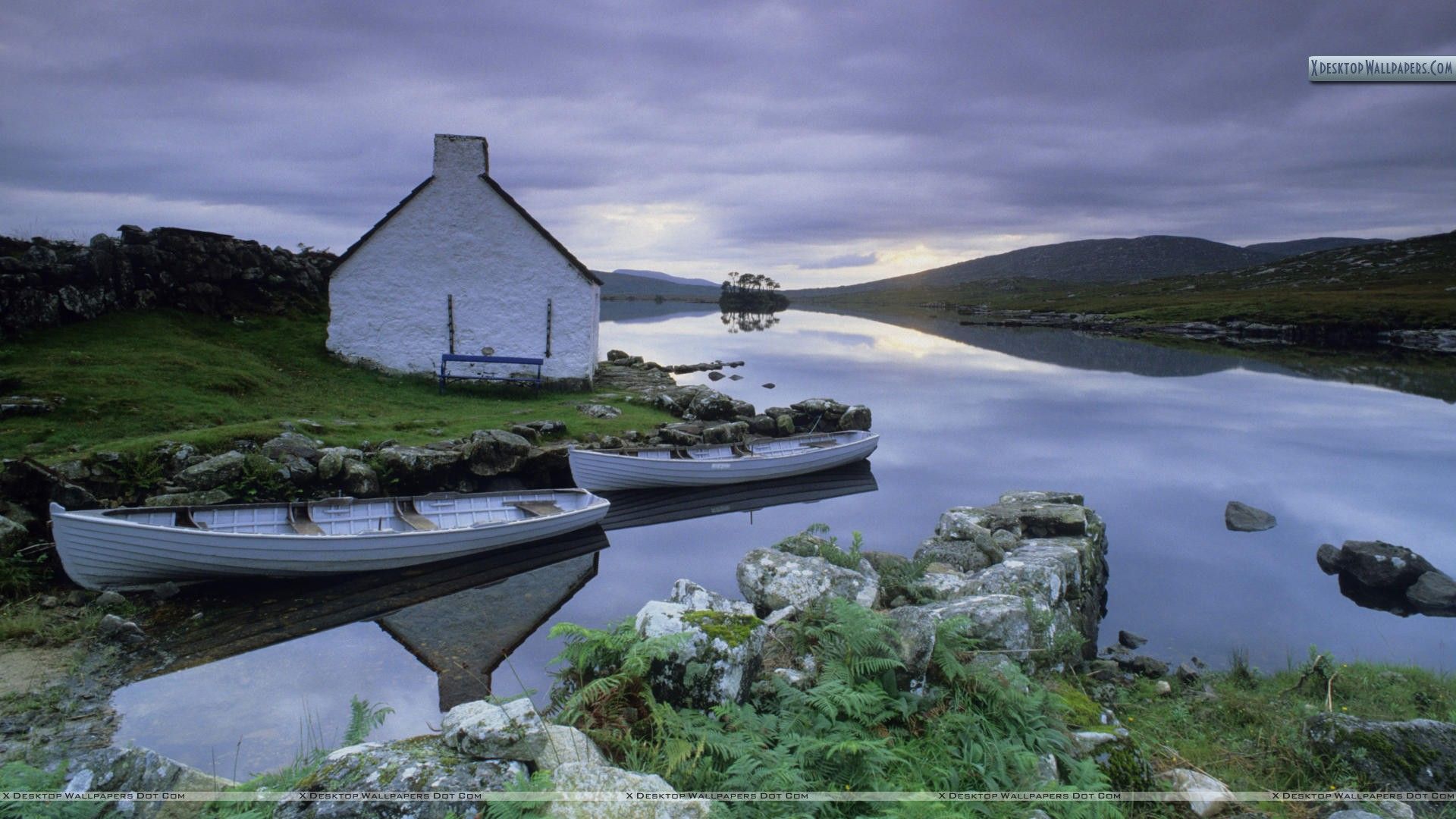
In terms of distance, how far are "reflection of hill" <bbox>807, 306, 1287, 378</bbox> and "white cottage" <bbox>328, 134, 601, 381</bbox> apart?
154ft

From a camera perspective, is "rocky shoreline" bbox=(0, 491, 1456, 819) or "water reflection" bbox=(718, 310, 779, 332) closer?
"rocky shoreline" bbox=(0, 491, 1456, 819)

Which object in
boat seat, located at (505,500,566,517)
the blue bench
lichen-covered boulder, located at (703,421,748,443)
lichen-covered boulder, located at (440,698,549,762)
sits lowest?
boat seat, located at (505,500,566,517)

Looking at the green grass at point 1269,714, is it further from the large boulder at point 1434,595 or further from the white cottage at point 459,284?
the white cottage at point 459,284

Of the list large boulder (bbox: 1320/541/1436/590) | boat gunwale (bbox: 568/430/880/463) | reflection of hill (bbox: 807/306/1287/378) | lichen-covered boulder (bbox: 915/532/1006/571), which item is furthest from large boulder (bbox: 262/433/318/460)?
reflection of hill (bbox: 807/306/1287/378)

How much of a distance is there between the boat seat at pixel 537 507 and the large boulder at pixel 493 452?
7.42 feet

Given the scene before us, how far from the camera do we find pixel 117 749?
518 cm

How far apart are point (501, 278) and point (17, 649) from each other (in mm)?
20737

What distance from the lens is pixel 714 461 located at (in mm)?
21656

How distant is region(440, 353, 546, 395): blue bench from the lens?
27891 mm

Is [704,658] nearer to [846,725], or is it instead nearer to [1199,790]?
[846,725]

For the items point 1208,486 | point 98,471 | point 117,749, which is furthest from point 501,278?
point 1208,486

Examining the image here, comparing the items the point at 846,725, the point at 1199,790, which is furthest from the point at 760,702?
the point at 1199,790

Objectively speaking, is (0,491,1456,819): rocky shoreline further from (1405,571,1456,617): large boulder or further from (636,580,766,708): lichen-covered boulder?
(1405,571,1456,617): large boulder

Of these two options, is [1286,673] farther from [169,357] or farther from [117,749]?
[169,357]
